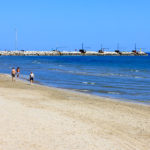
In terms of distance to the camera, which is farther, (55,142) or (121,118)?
(121,118)

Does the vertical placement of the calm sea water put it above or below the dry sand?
below

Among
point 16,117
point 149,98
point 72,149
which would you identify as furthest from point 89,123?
point 149,98

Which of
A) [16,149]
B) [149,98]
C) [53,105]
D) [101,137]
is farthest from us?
[149,98]

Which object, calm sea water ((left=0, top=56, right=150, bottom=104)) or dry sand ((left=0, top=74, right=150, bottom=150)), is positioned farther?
calm sea water ((left=0, top=56, right=150, bottom=104))

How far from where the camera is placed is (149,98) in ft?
77.9

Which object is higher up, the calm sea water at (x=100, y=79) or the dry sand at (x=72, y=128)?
the dry sand at (x=72, y=128)

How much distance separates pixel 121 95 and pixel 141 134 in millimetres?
13116

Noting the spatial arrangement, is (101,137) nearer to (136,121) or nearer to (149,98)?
(136,121)

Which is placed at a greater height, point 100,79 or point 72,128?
point 72,128

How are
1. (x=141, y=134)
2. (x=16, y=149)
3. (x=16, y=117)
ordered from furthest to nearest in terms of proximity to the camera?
(x=16, y=117) < (x=141, y=134) < (x=16, y=149)

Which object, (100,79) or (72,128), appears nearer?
(72,128)

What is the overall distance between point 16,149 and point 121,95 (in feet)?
54.2

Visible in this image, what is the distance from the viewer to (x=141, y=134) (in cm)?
1216

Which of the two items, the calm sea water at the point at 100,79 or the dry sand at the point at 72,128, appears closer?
the dry sand at the point at 72,128
